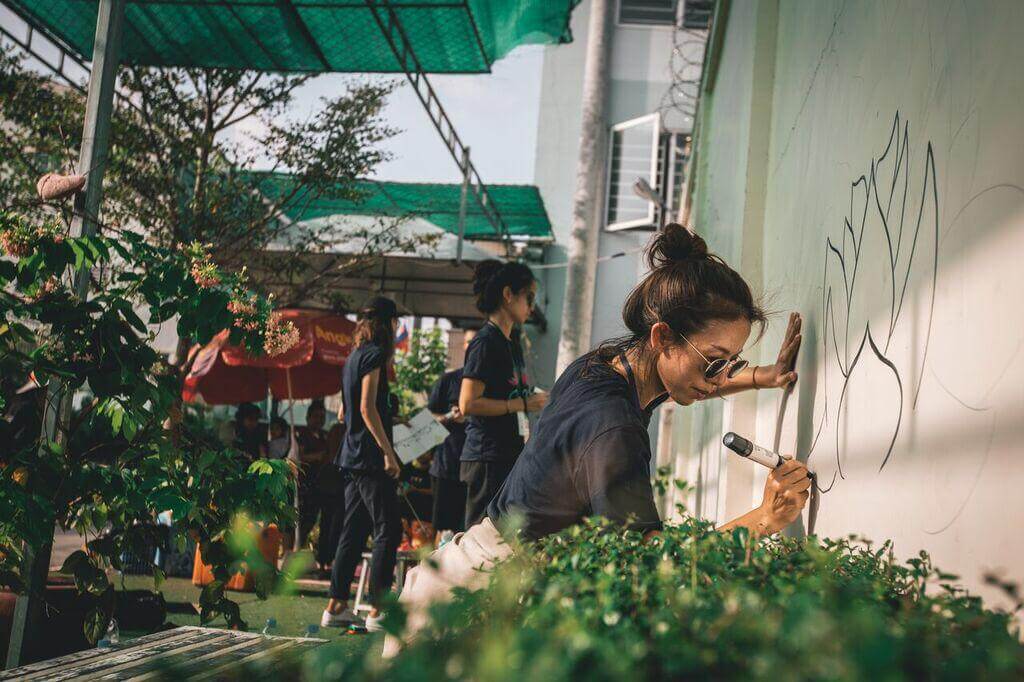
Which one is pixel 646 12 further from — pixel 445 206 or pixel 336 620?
pixel 336 620

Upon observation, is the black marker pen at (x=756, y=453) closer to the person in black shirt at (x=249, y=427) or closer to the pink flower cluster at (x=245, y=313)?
the pink flower cluster at (x=245, y=313)

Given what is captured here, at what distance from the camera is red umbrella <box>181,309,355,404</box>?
957 centimetres

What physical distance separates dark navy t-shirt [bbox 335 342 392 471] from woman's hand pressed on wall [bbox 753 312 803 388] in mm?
2747

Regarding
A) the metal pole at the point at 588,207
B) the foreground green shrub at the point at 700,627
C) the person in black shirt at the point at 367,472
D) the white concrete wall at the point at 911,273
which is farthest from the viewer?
the metal pole at the point at 588,207

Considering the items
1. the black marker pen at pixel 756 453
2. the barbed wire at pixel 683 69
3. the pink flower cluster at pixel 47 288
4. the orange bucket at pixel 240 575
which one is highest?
the barbed wire at pixel 683 69

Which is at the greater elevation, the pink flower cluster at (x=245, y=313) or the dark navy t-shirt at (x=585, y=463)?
Result: the pink flower cluster at (x=245, y=313)

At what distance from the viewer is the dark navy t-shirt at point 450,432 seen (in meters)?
5.98

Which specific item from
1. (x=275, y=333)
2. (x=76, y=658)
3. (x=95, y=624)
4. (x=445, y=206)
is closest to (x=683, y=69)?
(x=445, y=206)

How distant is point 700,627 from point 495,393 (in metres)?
4.10

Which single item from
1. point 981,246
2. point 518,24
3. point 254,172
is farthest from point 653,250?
point 254,172

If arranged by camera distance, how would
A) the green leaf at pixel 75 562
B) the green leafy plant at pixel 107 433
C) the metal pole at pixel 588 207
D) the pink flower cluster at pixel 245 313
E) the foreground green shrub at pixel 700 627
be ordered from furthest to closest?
the metal pole at pixel 588 207 < the pink flower cluster at pixel 245 313 < the green leaf at pixel 75 562 < the green leafy plant at pixel 107 433 < the foreground green shrub at pixel 700 627

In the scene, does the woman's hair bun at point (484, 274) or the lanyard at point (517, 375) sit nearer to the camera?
the lanyard at point (517, 375)

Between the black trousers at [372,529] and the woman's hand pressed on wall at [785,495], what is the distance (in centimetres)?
332

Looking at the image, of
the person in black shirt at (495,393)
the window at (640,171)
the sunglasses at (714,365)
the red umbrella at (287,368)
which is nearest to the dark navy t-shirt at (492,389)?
the person in black shirt at (495,393)
